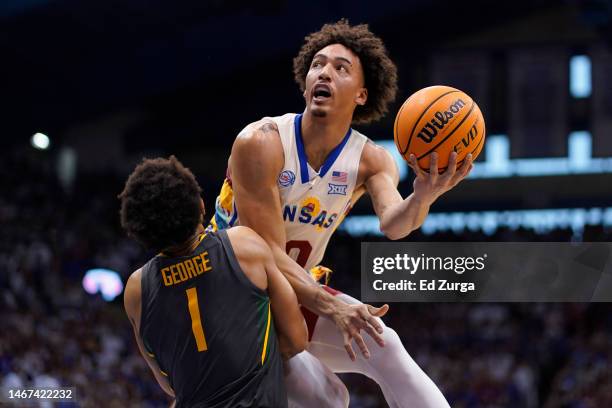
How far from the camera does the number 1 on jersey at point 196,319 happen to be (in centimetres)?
315

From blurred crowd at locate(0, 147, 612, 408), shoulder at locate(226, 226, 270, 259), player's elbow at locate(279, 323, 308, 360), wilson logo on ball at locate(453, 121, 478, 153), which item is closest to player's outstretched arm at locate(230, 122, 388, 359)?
player's elbow at locate(279, 323, 308, 360)

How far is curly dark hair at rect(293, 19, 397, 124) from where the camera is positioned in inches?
171

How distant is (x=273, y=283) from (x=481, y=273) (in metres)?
4.34

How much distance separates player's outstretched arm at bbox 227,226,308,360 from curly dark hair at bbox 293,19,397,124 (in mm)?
1372

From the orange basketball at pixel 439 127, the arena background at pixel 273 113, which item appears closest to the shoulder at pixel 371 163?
the orange basketball at pixel 439 127

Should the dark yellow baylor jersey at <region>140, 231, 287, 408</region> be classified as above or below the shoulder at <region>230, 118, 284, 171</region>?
below

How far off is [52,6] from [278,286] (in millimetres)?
11681

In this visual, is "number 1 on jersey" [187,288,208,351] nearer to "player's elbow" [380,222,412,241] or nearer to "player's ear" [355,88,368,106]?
"player's elbow" [380,222,412,241]

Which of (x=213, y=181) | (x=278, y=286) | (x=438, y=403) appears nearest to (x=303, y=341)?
(x=278, y=286)

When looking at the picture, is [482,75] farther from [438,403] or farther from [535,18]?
[438,403]

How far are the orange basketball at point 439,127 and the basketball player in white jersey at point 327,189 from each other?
0.27 feet

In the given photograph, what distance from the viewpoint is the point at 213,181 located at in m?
15.5

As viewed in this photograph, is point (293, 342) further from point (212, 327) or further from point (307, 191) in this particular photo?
point (307, 191)

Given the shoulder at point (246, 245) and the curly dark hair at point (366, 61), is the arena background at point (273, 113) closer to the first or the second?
the curly dark hair at point (366, 61)
